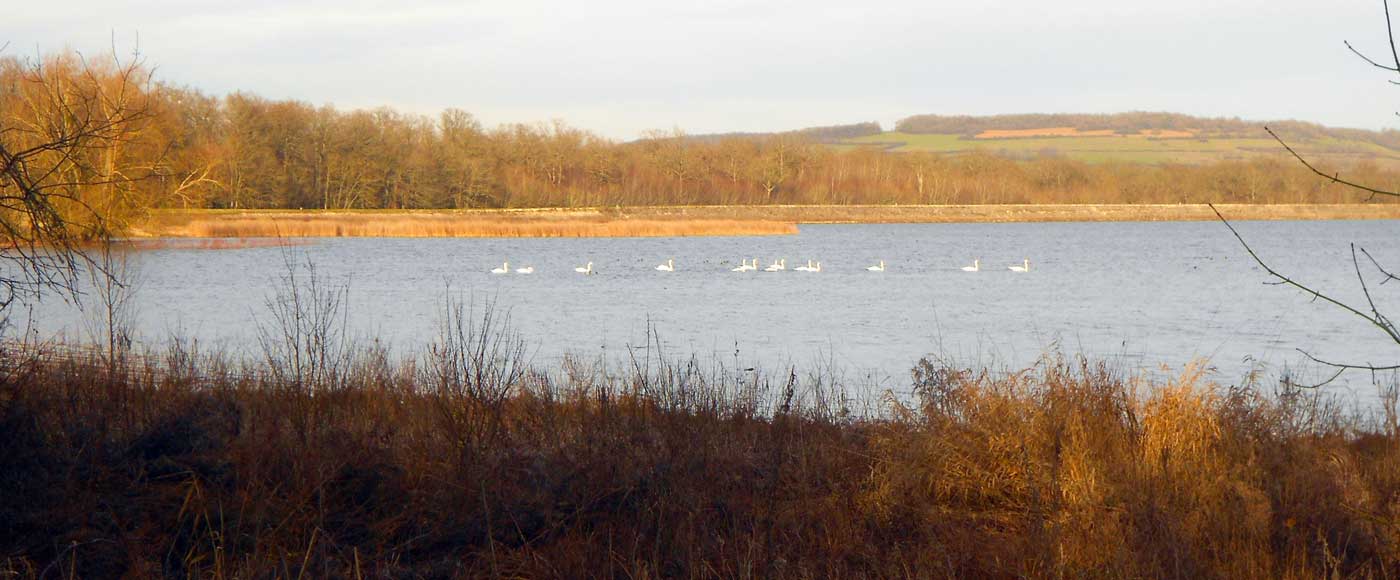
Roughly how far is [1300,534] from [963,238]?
201 feet

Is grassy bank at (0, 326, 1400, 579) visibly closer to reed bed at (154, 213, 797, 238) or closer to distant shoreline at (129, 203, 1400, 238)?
distant shoreline at (129, 203, 1400, 238)

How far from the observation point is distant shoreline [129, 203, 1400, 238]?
48562 mm

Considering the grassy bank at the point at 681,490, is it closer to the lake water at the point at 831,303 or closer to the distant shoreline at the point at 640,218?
the lake water at the point at 831,303

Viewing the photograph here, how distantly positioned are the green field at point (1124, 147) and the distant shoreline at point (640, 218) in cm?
538

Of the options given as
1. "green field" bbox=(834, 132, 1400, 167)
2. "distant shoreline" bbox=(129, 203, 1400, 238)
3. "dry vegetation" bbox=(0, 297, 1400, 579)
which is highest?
"green field" bbox=(834, 132, 1400, 167)

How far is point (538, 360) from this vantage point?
1511cm

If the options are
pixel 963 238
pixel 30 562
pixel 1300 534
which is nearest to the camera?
pixel 30 562

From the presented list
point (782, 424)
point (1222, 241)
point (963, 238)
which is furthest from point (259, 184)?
point (782, 424)

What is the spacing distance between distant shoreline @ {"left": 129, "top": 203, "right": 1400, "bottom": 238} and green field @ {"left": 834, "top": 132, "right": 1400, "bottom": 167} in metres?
5.38

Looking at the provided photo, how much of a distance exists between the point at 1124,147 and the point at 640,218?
75034 mm

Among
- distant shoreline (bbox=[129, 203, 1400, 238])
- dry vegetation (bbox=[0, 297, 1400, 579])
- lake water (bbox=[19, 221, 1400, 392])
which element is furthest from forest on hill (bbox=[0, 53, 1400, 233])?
dry vegetation (bbox=[0, 297, 1400, 579])

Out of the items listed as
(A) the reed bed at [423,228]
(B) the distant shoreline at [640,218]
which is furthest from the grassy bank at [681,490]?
(A) the reed bed at [423,228]

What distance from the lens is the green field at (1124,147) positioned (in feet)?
307

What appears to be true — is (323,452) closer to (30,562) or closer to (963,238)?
(30,562)
